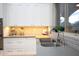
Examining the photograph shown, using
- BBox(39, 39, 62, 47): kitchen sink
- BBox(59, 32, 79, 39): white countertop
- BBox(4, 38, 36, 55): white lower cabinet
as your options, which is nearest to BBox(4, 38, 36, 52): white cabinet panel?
BBox(4, 38, 36, 55): white lower cabinet

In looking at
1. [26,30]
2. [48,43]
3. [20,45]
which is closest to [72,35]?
[48,43]

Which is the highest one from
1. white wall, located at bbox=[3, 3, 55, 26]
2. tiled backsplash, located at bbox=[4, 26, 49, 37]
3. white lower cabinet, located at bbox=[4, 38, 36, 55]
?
white wall, located at bbox=[3, 3, 55, 26]

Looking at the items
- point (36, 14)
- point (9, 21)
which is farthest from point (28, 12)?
point (9, 21)

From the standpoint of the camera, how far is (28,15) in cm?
226

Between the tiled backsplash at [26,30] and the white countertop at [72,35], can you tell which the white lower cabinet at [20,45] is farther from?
the white countertop at [72,35]

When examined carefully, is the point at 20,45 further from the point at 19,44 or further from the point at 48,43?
the point at 48,43

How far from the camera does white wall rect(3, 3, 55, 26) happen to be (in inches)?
Answer: 87.7

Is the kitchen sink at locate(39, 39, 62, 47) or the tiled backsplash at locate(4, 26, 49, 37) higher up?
the tiled backsplash at locate(4, 26, 49, 37)

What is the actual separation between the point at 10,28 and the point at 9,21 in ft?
0.32

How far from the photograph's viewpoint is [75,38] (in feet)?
7.04

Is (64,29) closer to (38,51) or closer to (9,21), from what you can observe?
(38,51)

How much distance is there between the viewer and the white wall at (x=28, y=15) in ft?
7.31

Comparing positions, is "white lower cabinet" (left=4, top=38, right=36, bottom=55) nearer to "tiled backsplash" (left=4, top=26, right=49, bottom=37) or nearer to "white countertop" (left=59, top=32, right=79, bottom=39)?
"tiled backsplash" (left=4, top=26, right=49, bottom=37)

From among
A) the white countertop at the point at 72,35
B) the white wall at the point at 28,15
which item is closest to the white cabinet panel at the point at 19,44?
the white wall at the point at 28,15
